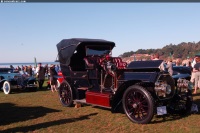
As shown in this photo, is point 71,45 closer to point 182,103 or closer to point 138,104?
point 138,104

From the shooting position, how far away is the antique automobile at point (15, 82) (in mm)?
13766

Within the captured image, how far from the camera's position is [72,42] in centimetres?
887

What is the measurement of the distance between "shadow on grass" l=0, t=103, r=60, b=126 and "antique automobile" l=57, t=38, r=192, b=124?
39.5 inches

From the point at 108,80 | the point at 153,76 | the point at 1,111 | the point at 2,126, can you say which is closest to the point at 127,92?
the point at 153,76

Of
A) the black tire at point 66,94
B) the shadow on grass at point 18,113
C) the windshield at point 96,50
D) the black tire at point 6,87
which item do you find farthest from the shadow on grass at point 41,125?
the black tire at point 6,87

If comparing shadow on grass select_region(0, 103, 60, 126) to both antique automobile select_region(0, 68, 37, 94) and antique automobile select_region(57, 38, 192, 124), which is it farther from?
antique automobile select_region(0, 68, 37, 94)

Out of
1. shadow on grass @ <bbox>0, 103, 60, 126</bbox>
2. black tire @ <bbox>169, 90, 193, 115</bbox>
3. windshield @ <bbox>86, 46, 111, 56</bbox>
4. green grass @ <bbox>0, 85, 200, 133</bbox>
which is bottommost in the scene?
green grass @ <bbox>0, 85, 200, 133</bbox>

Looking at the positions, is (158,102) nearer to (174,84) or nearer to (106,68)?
(174,84)

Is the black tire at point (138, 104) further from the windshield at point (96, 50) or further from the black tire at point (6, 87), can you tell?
the black tire at point (6, 87)

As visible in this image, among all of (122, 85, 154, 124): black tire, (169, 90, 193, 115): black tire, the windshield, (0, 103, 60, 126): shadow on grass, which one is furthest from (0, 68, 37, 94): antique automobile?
(169, 90, 193, 115): black tire

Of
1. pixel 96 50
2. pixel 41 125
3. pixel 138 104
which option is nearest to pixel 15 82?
pixel 96 50

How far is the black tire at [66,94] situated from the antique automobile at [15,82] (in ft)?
17.4

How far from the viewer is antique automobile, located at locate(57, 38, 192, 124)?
20.8 feet

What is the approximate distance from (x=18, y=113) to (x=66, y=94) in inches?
68.5
